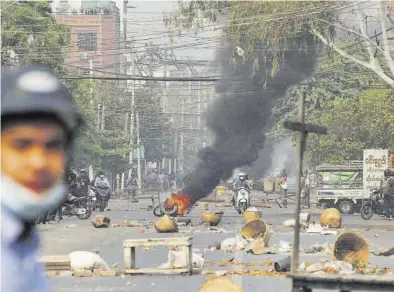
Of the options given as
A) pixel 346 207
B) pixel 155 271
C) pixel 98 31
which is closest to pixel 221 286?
pixel 155 271

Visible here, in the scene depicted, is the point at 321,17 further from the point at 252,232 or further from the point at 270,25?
the point at 252,232

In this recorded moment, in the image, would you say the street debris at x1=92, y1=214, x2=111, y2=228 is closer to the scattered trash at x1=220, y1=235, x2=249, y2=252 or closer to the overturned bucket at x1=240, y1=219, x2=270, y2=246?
the overturned bucket at x1=240, y1=219, x2=270, y2=246

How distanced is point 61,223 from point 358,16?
35.3ft

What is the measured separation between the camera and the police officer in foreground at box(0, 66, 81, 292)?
146cm

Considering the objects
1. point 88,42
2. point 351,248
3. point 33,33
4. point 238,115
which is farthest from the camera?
point 88,42

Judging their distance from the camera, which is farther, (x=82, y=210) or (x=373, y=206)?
(x=373, y=206)

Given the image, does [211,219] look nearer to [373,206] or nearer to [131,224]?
[131,224]

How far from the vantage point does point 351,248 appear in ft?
46.3

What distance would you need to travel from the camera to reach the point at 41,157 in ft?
4.89

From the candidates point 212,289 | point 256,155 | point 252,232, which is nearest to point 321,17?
point 256,155

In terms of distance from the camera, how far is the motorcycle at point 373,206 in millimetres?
28703

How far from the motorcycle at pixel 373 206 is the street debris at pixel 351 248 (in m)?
14.6

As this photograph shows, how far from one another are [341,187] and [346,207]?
789 mm

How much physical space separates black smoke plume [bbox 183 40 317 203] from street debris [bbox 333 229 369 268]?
17756 mm
